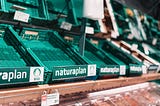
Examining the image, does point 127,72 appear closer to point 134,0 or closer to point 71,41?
point 71,41

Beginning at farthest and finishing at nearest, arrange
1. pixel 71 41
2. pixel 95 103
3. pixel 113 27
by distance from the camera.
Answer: pixel 113 27
pixel 71 41
pixel 95 103

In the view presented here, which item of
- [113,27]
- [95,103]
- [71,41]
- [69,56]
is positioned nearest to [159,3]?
[113,27]

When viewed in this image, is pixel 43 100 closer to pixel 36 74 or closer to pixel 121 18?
pixel 36 74

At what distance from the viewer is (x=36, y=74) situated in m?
3.01

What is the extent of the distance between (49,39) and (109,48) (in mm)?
1588

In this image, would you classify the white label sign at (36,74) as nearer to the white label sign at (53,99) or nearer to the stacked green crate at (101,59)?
the white label sign at (53,99)

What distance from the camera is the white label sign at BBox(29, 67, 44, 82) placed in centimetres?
294

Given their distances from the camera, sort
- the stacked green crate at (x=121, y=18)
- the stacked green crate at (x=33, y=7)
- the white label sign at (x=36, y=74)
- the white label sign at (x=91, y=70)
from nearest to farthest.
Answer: the white label sign at (x=36, y=74)
the white label sign at (x=91, y=70)
the stacked green crate at (x=33, y=7)
the stacked green crate at (x=121, y=18)

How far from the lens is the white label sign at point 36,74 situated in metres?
2.94

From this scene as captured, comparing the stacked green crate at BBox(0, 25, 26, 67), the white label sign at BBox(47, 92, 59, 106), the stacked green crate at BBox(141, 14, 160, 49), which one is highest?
the stacked green crate at BBox(141, 14, 160, 49)

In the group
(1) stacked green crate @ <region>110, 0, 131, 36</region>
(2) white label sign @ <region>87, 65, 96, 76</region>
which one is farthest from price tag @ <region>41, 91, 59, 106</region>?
(1) stacked green crate @ <region>110, 0, 131, 36</region>

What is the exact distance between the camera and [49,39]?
4.54m

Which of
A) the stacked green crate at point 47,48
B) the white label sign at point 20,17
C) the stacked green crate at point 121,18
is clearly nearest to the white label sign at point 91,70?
the stacked green crate at point 47,48

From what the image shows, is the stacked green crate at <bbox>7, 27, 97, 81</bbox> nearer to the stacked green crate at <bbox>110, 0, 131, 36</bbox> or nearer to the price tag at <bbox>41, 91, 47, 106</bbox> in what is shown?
the price tag at <bbox>41, 91, 47, 106</bbox>
